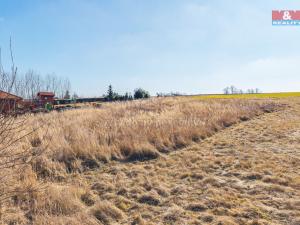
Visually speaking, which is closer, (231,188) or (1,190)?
(1,190)

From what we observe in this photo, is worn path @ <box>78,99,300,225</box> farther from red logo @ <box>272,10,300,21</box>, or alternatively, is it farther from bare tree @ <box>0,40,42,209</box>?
red logo @ <box>272,10,300,21</box>

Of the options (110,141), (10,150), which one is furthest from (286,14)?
(10,150)

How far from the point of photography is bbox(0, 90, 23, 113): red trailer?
2379 mm

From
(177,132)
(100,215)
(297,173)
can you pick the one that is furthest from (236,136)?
(100,215)

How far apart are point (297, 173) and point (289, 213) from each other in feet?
5.47

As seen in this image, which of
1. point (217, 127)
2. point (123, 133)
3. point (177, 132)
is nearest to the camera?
point (123, 133)

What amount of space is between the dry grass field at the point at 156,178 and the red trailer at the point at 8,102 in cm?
136

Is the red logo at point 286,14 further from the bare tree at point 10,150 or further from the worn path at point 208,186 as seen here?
the bare tree at point 10,150

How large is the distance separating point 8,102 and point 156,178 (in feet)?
9.33

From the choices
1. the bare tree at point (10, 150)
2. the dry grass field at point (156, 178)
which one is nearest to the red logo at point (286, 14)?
the dry grass field at point (156, 178)

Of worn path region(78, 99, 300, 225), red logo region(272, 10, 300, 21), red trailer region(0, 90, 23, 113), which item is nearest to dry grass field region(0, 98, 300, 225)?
worn path region(78, 99, 300, 225)

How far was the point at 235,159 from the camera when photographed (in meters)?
5.43

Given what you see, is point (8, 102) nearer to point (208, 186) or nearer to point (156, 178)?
point (156, 178)

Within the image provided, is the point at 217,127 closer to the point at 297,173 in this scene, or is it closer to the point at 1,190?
the point at 297,173
